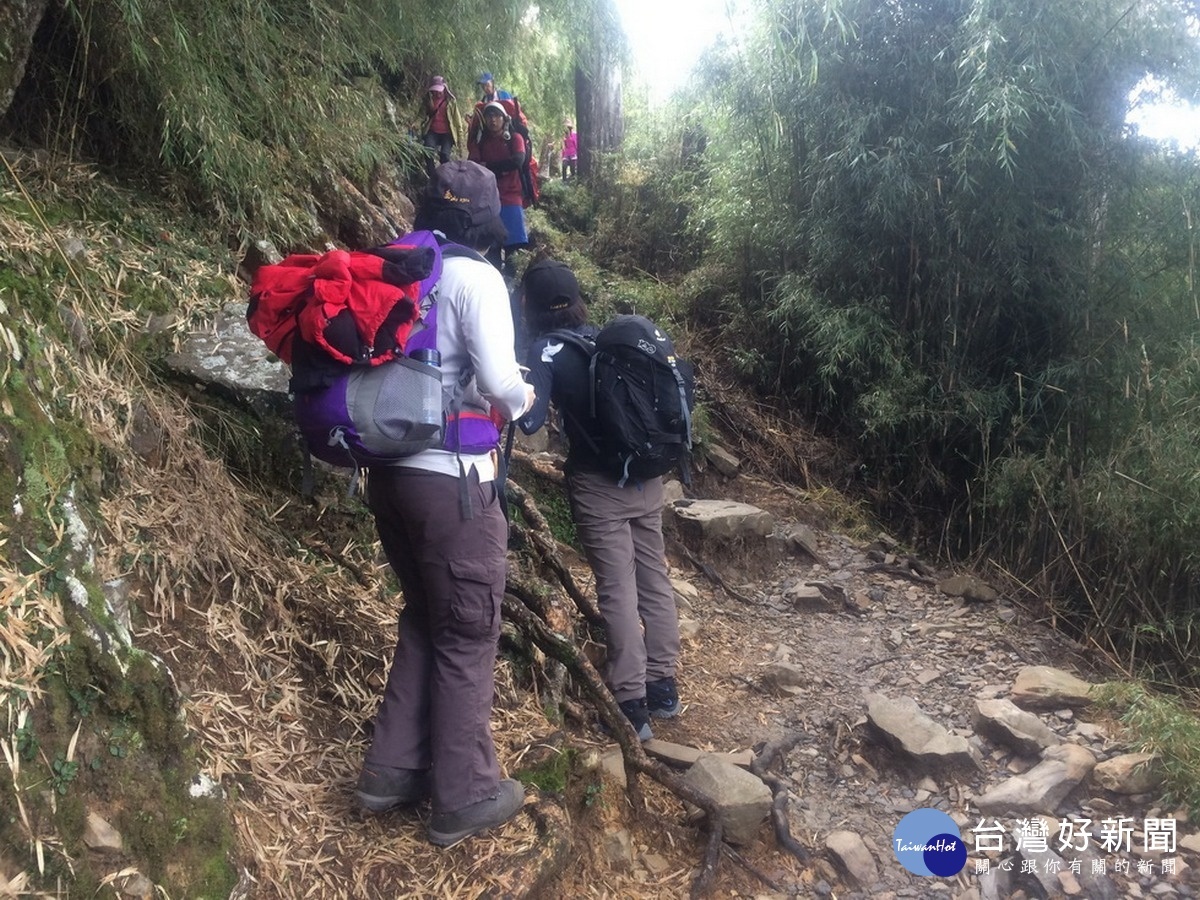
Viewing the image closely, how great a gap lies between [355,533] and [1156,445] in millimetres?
4766

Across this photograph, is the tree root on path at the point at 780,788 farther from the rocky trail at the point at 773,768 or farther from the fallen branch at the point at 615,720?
the fallen branch at the point at 615,720

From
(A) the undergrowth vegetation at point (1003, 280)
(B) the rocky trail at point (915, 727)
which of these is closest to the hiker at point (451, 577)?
(B) the rocky trail at point (915, 727)

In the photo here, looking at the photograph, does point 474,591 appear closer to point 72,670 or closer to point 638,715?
point 72,670

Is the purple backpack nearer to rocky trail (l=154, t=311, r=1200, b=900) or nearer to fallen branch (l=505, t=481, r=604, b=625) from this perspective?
rocky trail (l=154, t=311, r=1200, b=900)

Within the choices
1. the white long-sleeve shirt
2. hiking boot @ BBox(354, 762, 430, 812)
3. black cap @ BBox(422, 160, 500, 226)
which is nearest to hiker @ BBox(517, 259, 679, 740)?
black cap @ BBox(422, 160, 500, 226)

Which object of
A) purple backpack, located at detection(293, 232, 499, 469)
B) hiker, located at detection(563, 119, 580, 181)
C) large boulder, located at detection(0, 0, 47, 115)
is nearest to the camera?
purple backpack, located at detection(293, 232, 499, 469)

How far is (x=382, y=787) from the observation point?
8.15ft

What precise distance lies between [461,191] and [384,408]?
80 cm

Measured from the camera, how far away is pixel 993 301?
21.7 feet

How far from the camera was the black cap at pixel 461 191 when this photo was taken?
2.61m

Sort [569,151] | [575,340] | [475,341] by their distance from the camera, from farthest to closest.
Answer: [569,151] < [575,340] < [475,341]

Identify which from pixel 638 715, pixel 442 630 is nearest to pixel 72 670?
pixel 442 630

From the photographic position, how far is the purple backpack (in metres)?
2.21

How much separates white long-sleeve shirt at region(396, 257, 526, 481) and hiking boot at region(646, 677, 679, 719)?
6.24 feet
